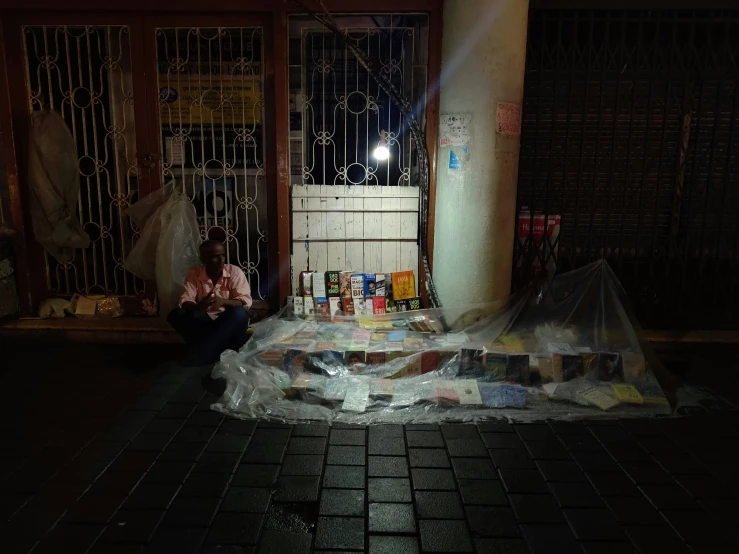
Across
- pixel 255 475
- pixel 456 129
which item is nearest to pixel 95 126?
pixel 456 129

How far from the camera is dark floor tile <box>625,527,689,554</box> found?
244 cm

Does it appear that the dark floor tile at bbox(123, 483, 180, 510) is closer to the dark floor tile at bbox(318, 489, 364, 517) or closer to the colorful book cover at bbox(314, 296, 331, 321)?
the dark floor tile at bbox(318, 489, 364, 517)

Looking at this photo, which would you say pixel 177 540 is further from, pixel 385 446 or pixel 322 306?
pixel 322 306

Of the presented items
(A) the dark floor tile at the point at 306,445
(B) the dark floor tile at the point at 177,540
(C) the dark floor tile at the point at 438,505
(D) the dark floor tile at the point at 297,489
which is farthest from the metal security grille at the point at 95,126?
(C) the dark floor tile at the point at 438,505

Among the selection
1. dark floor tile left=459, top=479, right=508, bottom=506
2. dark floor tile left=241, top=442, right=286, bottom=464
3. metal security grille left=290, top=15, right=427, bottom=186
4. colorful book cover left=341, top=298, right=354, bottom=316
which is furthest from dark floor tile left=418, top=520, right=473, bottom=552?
metal security grille left=290, top=15, right=427, bottom=186

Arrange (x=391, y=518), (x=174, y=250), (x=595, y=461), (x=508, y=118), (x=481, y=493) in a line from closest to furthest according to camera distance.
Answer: (x=391, y=518)
(x=481, y=493)
(x=595, y=461)
(x=508, y=118)
(x=174, y=250)

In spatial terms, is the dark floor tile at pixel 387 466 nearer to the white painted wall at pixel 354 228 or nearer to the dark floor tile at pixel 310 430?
the dark floor tile at pixel 310 430

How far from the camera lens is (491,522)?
2.64m

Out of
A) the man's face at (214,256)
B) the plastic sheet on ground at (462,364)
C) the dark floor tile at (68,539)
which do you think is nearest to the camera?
the dark floor tile at (68,539)

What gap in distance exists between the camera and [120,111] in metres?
5.53

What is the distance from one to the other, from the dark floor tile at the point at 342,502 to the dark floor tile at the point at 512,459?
880 mm

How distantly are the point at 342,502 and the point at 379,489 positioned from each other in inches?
9.0

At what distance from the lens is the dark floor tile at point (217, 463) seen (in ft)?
10.0

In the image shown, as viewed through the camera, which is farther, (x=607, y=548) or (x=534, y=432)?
(x=534, y=432)
